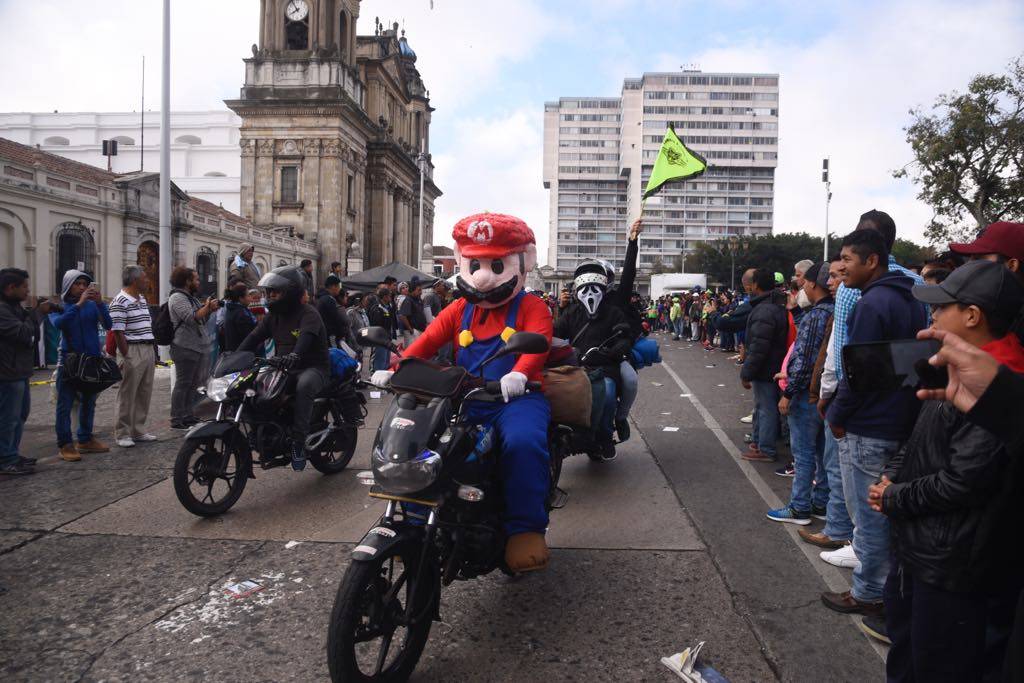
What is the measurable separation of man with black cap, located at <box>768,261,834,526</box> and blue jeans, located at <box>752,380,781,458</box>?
4.48 ft

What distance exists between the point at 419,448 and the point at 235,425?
9.37 ft

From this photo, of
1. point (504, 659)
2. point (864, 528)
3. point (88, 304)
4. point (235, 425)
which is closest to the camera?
point (504, 659)

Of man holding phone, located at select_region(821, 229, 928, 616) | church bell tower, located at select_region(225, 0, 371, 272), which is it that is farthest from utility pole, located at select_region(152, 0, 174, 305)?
church bell tower, located at select_region(225, 0, 371, 272)

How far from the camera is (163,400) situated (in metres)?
10.7

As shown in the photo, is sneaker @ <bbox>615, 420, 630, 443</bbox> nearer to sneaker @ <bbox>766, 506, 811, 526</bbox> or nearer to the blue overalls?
sneaker @ <bbox>766, 506, 811, 526</bbox>

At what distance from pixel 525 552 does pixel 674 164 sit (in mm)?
5178

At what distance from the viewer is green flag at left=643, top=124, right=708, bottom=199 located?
7195 millimetres

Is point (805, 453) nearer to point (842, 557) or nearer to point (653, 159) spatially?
point (842, 557)

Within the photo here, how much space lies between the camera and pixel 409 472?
9.32ft

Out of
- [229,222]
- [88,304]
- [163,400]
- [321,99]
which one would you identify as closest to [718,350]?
[163,400]

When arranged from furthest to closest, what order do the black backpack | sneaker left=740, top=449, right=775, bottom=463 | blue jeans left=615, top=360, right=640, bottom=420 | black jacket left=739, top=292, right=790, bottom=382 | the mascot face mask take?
1. the black backpack
2. sneaker left=740, top=449, right=775, bottom=463
3. blue jeans left=615, top=360, right=640, bottom=420
4. black jacket left=739, top=292, right=790, bottom=382
5. the mascot face mask

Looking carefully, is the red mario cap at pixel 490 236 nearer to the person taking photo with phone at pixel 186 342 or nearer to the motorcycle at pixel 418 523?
the motorcycle at pixel 418 523

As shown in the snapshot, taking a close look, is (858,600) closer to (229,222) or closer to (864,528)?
(864,528)

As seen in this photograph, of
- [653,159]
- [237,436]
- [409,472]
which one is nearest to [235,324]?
[237,436]
